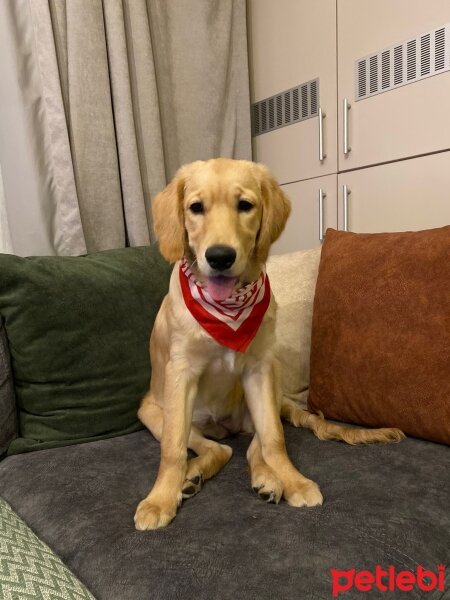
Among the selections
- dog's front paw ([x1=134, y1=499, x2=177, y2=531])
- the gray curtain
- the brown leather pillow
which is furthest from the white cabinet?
dog's front paw ([x1=134, y1=499, x2=177, y2=531])

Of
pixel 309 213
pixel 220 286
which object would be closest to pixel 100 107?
pixel 309 213

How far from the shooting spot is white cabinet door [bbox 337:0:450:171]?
6.19 feet

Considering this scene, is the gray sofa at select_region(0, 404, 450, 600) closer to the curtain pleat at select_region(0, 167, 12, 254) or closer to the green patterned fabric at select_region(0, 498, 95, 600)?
the green patterned fabric at select_region(0, 498, 95, 600)

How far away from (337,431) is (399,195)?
115 centimetres

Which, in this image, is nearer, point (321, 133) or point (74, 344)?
point (74, 344)

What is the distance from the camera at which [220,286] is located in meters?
1.28

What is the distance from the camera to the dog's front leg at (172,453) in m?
1.07

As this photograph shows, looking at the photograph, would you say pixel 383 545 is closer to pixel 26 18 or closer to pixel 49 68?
pixel 49 68

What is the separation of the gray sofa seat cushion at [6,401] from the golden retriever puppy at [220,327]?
453mm

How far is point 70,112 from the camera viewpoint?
2.15 metres

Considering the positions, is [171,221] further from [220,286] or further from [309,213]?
[309,213]

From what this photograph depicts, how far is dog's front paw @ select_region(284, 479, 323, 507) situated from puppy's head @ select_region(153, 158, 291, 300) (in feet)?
1.70

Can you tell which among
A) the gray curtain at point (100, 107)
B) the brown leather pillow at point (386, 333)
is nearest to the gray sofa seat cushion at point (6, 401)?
the gray curtain at point (100, 107)

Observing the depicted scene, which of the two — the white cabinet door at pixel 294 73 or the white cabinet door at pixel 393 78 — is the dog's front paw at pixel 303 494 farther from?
the white cabinet door at pixel 294 73
